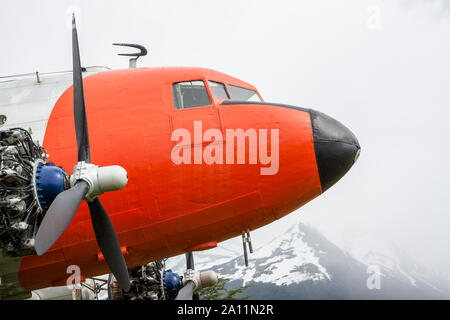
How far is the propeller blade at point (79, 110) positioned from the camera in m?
6.45

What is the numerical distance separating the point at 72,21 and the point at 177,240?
188 inches

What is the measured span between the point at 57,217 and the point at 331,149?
17.2ft

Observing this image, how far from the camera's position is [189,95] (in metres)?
8.02

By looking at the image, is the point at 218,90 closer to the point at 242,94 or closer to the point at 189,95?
the point at 189,95

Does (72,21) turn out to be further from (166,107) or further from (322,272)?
(322,272)

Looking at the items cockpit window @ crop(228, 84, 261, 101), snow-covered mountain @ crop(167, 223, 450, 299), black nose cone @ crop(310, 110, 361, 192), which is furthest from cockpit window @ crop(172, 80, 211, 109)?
snow-covered mountain @ crop(167, 223, 450, 299)

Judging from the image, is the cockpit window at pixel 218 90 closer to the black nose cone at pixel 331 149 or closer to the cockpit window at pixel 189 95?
the cockpit window at pixel 189 95

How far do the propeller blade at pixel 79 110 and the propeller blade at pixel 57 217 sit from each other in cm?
89

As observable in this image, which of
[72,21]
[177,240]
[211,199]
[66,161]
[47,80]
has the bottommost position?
[177,240]

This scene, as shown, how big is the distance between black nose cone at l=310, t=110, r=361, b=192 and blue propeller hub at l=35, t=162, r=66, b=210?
4.87 meters

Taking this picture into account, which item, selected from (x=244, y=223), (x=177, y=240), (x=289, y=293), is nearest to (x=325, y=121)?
(x=244, y=223)

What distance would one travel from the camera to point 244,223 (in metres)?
7.73

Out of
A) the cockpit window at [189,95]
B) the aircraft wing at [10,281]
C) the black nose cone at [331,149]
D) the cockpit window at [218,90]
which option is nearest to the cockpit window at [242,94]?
the cockpit window at [218,90]

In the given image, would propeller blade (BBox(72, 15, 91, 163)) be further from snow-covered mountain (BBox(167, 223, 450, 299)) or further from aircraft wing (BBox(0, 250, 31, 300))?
snow-covered mountain (BBox(167, 223, 450, 299))
